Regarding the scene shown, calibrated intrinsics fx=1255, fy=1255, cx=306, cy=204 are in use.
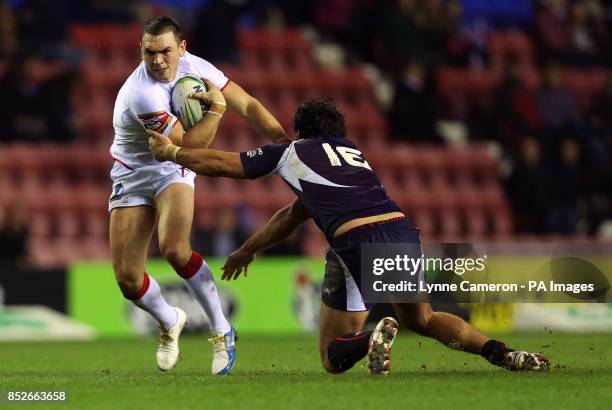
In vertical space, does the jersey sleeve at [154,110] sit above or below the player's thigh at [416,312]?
above

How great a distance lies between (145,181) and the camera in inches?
303

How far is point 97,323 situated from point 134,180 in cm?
532

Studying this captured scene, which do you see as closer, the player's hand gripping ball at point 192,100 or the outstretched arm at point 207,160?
the outstretched arm at point 207,160

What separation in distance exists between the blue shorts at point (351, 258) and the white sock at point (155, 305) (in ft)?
4.04

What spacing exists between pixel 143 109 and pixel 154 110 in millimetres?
84

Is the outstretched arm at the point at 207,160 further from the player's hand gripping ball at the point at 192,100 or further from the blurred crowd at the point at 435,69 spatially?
the blurred crowd at the point at 435,69

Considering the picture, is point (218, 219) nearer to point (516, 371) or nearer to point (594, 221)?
point (594, 221)

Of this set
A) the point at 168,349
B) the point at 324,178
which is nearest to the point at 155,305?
the point at 168,349

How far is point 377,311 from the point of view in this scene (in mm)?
12367

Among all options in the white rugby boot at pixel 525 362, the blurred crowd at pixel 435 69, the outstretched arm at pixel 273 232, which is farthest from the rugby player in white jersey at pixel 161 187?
the blurred crowd at pixel 435 69

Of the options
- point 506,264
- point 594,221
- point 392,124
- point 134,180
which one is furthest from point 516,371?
point 392,124

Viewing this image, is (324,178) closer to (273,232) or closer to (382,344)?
(273,232)

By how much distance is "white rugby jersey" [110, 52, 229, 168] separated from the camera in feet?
23.8

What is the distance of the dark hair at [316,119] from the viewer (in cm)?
696
